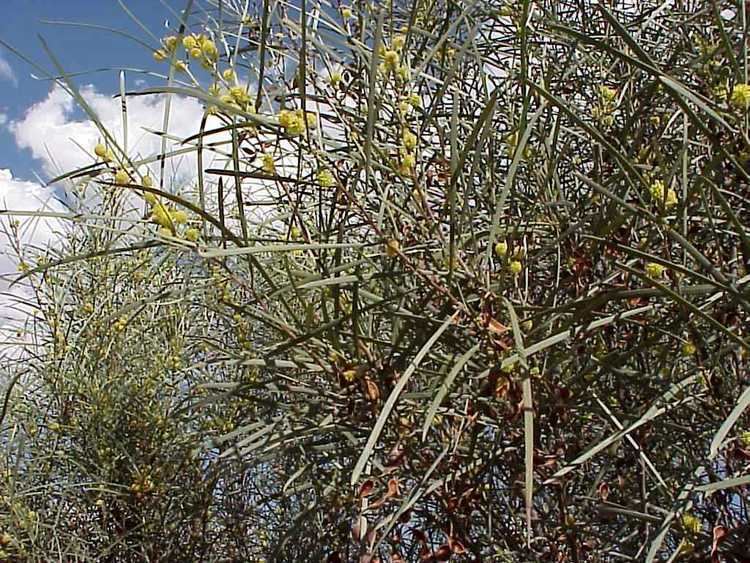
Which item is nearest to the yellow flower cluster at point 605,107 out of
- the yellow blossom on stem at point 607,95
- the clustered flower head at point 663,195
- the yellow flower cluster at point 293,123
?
the yellow blossom on stem at point 607,95

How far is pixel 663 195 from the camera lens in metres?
0.54

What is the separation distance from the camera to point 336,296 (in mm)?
615

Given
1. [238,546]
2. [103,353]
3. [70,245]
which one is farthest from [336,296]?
[70,245]

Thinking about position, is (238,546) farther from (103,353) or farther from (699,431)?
(699,431)

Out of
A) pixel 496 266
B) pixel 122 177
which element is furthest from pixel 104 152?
pixel 496 266

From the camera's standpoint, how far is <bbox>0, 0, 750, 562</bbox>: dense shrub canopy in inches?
21.7

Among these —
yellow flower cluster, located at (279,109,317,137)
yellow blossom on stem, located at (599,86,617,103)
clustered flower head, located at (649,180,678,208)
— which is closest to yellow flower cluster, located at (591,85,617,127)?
yellow blossom on stem, located at (599,86,617,103)

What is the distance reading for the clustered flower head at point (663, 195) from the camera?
538 mm

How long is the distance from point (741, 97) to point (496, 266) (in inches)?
10.1

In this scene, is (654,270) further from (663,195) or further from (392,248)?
(392,248)

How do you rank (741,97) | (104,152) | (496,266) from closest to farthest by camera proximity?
1. (741,97)
2. (104,152)
3. (496,266)

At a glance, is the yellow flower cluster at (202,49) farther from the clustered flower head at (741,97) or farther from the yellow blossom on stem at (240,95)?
the clustered flower head at (741,97)

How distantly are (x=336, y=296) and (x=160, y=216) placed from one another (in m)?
0.13

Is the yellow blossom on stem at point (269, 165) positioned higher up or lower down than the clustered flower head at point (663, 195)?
higher up
